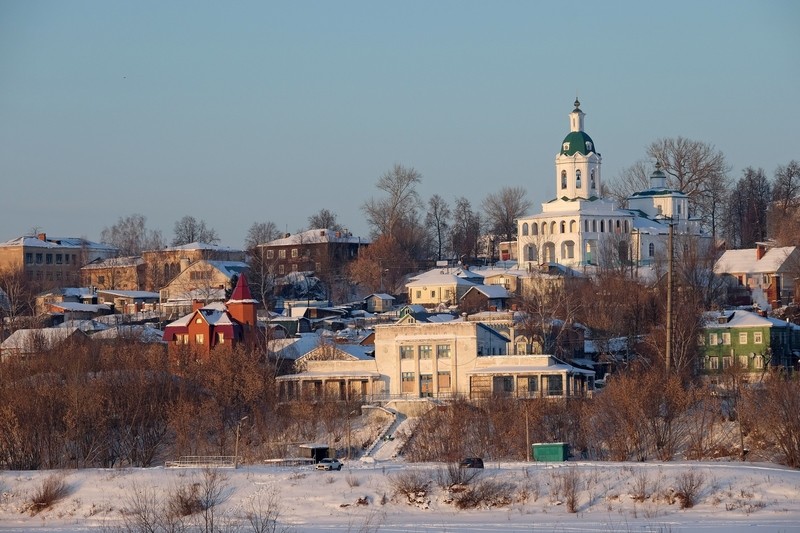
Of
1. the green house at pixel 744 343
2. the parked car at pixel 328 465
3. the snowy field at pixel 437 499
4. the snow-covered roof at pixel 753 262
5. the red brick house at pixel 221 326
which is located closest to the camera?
the snowy field at pixel 437 499

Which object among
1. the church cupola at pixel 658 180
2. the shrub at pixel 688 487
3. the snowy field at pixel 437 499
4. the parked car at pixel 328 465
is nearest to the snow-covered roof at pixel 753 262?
the church cupola at pixel 658 180

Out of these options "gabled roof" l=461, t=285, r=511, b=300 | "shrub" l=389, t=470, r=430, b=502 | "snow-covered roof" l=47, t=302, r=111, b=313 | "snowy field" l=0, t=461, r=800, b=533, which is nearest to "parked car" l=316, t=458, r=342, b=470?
"snowy field" l=0, t=461, r=800, b=533

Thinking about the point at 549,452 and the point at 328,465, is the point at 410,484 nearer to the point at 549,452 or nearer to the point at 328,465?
the point at 328,465

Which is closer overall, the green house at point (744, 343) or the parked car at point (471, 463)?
the parked car at point (471, 463)

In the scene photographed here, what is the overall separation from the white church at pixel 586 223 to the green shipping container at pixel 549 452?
50545 mm

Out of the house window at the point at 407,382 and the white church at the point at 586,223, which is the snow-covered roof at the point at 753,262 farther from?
the house window at the point at 407,382

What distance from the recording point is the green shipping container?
151ft

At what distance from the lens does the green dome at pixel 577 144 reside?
108m

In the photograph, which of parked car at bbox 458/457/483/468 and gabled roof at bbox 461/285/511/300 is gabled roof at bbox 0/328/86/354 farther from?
parked car at bbox 458/457/483/468

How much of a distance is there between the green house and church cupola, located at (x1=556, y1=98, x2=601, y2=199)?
43.3 metres

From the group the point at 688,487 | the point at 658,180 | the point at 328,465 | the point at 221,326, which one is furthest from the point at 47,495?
the point at 658,180

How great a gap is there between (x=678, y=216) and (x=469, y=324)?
171 feet

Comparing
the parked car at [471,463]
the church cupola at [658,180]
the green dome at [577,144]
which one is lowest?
the parked car at [471,463]

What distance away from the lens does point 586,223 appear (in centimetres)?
10275
